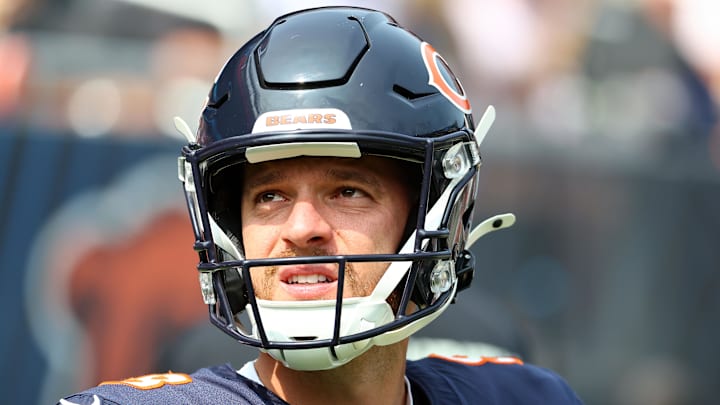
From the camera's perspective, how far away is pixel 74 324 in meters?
3.61

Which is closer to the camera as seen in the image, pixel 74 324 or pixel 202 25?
pixel 74 324

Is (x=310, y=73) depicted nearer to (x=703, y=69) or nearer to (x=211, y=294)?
(x=211, y=294)

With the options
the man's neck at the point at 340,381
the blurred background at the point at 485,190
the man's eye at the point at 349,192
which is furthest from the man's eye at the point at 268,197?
the blurred background at the point at 485,190

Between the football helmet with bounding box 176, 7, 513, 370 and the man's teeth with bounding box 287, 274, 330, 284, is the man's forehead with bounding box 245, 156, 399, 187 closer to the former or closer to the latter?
the football helmet with bounding box 176, 7, 513, 370

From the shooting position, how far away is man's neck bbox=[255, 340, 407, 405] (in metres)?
1.79

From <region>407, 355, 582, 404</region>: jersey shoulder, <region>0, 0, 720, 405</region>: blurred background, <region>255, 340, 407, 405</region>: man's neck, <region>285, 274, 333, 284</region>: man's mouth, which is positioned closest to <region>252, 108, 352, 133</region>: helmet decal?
<region>285, 274, 333, 284</region>: man's mouth

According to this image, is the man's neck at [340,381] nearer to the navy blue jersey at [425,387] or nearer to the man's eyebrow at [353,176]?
the navy blue jersey at [425,387]

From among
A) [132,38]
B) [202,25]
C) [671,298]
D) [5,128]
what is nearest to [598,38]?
[671,298]

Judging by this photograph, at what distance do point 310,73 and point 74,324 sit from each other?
2.13m

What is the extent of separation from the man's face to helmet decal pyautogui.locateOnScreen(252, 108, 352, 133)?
7 centimetres

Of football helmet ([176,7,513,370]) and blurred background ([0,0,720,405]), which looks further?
blurred background ([0,0,720,405])

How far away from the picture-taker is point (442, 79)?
1.95m

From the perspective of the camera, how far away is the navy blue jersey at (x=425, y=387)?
5.65ft

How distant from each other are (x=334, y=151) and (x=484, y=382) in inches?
26.5
